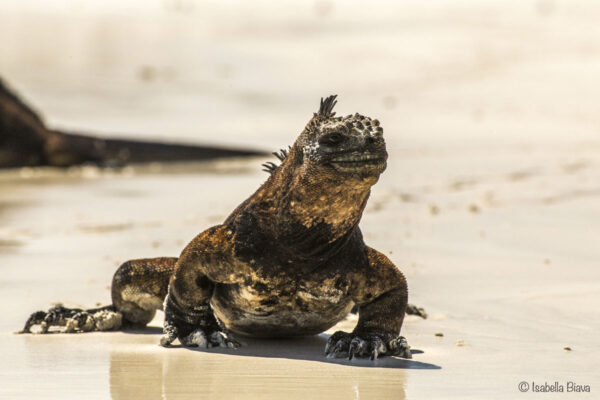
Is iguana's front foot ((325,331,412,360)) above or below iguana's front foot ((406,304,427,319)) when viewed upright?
below

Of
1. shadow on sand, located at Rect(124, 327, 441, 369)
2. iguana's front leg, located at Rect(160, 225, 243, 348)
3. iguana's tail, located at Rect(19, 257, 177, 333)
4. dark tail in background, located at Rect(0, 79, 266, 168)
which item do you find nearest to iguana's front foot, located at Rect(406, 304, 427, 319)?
shadow on sand, located at Rect(124, 327, 441, 369)

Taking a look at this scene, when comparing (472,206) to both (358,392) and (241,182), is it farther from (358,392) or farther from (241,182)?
(358,392)

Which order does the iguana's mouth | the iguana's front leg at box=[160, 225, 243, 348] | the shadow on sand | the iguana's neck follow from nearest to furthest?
1. the iguana's mouth
2. the iguana's neck
3. the shadow on sand
4. the iguana's front leg at box=[160, 225, 243, 348]

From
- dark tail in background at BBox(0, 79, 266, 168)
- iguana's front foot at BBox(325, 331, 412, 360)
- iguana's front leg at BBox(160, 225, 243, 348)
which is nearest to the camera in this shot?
iguana's front foot at BBox(325, 331, 412, 360)

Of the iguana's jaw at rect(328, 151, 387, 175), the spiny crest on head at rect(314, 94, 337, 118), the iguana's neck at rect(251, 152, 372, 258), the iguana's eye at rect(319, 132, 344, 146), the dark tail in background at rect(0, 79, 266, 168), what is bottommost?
the iguana's neck at rect(251, 152, 372, 258)

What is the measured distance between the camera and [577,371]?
16.8 feet

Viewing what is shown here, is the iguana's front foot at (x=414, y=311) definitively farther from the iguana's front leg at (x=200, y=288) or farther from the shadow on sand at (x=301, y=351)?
the iguana's front leg at (x=200, y=288)

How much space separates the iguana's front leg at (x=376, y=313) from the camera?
545cm

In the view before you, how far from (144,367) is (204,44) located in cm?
→ 1844

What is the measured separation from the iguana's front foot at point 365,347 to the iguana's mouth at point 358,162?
85cm

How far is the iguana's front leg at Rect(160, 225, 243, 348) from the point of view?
5.55 metres

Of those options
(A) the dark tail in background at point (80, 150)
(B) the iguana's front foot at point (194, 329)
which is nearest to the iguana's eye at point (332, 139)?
(B) the iguana's front foot at point (194, 329)

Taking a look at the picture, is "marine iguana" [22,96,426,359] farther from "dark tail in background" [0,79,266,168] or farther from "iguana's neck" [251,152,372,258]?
"dark tail in background" [0,79,266,168]

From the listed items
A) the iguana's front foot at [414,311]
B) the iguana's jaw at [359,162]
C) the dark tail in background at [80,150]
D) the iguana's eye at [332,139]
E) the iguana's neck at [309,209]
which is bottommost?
the iguana's front foot at [414,311]
